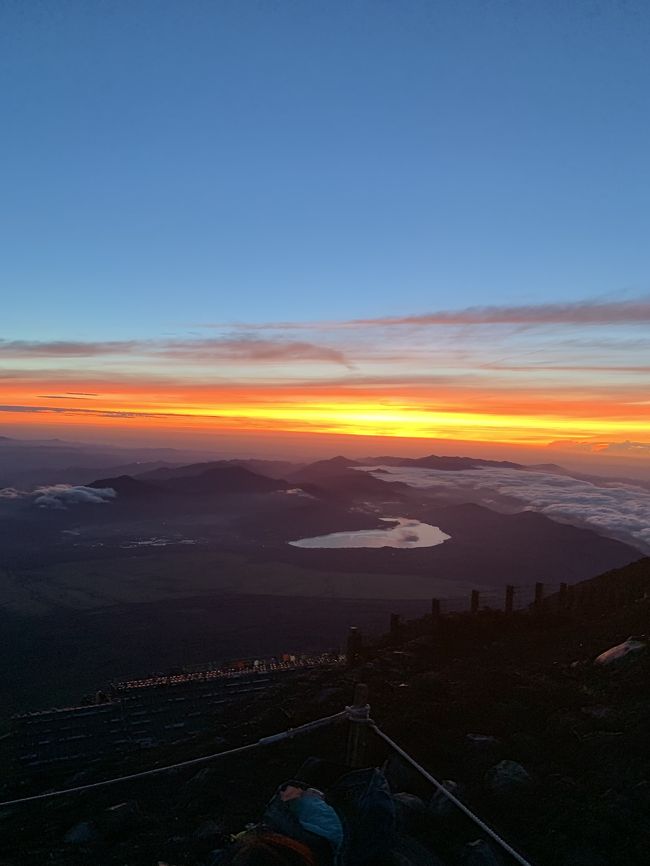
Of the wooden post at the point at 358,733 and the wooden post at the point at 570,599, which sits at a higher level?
the wooden post at the point at 358,733

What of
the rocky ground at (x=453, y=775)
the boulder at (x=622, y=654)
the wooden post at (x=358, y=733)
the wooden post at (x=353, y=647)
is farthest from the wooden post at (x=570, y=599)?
the wooden post at (x=358, y=733)

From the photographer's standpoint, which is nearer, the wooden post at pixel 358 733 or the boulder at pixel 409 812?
the boulder at pixel 409 812

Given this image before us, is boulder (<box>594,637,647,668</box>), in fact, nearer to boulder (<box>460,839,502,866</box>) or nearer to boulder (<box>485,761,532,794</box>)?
boulder (<box>485,761,532,794</box>)

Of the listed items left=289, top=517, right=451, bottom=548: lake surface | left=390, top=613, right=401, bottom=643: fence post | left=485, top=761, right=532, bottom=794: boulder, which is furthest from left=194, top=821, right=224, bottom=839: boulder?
left=289, top=517, right=451, bottom=548: lake surface

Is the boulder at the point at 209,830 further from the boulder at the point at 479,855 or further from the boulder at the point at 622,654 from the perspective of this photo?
the boulder at the point at 622,654

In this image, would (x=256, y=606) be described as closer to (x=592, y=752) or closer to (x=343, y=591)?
(x=343, y=591)

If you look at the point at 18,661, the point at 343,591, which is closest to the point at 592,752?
the point at 18,661
